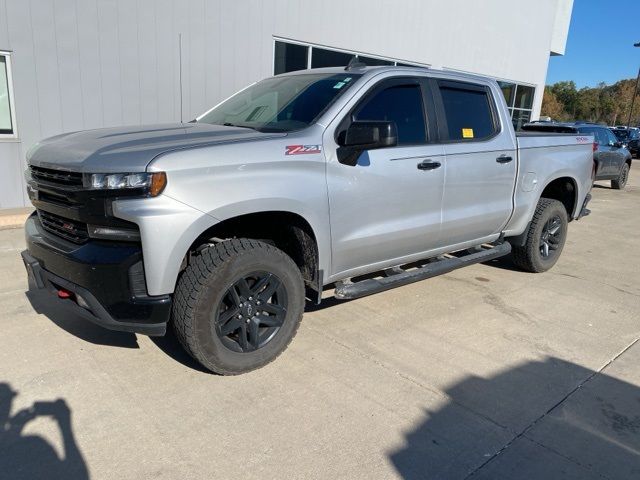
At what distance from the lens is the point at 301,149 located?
334cm

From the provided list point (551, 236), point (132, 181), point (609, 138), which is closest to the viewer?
point (132, 181)

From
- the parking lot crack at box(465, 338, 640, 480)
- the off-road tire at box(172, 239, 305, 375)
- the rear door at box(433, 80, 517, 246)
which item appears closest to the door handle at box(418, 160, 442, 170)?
the rear door at box(433, 80, 517, 246)

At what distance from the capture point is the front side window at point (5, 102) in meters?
7.39

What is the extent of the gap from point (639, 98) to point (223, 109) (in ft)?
268

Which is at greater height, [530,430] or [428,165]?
[428,165]

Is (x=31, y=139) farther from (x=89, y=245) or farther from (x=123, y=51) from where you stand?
(x=89, y=245)

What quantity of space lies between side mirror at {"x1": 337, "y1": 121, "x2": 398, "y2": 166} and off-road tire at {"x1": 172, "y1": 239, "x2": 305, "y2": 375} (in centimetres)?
81

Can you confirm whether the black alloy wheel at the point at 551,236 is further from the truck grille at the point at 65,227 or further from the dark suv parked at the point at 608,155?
the dark suv parked at the point at 608,155

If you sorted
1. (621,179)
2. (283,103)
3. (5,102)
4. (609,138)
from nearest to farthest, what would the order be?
1. (283,103)
2. (5,102)
3. (609,138)
4. (621,179)

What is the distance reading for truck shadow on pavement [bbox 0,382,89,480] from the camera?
2.46 metres

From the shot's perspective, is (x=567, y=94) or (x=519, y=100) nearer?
(x=519, y=100)

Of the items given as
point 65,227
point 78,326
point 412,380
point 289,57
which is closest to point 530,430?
point 412,380

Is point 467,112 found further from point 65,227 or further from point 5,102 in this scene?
point 5,102

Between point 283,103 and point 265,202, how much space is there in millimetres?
1160
